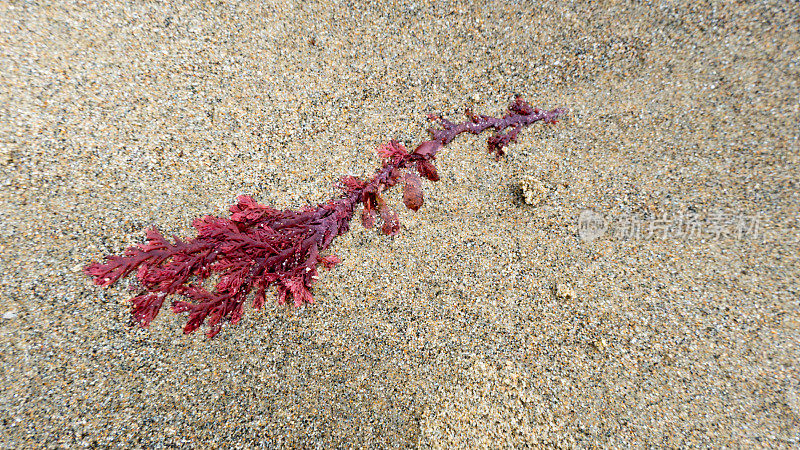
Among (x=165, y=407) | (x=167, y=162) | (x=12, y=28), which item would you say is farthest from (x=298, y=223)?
(x=12, y=28)

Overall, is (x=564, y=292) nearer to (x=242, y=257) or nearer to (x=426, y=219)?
(x=426, y=219)

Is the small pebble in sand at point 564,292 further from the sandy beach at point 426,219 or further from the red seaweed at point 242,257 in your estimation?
the red seaweed at point 242,257

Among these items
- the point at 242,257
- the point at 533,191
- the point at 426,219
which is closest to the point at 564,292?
the point at 533,191

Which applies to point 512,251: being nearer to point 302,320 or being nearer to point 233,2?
point 302,320

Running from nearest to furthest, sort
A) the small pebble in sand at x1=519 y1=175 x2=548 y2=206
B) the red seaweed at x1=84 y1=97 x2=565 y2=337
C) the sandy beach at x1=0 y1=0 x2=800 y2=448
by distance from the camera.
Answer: the sandy beach at x1=0 y1=0 x2=800 y2=448 < the red seaweed at x1=84 y1=97 x2=565 y2=337 < the small pebble in sand at x1=519 y1=175 x2=548 y2=206

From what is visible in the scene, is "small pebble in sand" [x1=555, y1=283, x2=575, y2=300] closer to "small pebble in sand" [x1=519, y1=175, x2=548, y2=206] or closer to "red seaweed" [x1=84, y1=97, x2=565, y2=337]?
"small pebble in sand" [x1=519, y1=175, x2=548, y2=206]

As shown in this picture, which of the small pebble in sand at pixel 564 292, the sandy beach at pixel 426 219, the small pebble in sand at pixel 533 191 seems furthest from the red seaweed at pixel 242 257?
the small pebble in sand at pixel 564 292

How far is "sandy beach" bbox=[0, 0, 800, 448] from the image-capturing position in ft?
6.07

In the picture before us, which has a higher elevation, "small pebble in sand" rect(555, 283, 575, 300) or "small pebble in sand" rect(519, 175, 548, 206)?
"small pebble in sand" rect(519, 175, 548, 206)

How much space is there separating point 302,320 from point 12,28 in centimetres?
275

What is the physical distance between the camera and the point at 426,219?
2379 mm

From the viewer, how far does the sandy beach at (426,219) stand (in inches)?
72.9

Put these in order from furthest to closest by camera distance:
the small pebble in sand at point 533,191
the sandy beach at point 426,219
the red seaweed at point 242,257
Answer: the small pebble in sand at point 533,191 < the red seaweed at point 242,257 < the sandy beach at point 426,219

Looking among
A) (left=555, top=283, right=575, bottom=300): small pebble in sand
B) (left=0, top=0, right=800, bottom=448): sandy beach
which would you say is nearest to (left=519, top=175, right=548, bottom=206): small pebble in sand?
(left=0, top=0, right=800, bottom=448): sandy beach
